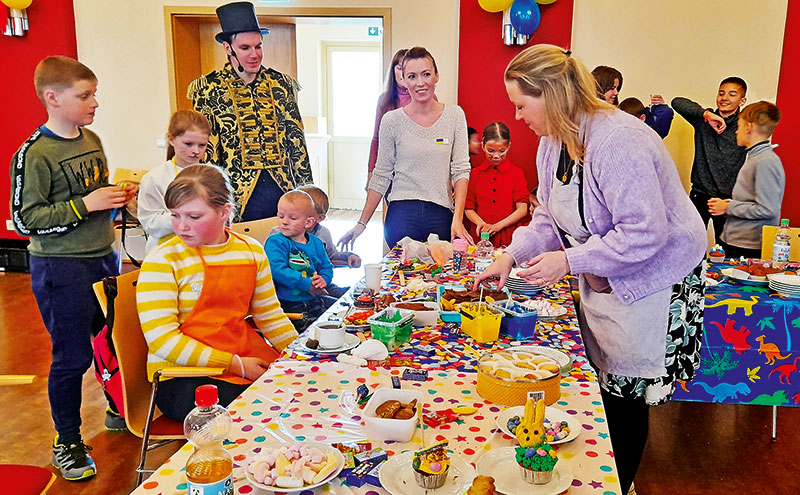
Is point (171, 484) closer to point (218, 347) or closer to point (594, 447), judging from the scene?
point (594, 447)

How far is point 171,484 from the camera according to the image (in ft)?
3.53

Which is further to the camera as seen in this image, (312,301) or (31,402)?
(31,402)

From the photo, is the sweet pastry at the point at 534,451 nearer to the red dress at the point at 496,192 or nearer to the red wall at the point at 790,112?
the red dress at the point at 496,192

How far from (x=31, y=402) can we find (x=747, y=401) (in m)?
3.25

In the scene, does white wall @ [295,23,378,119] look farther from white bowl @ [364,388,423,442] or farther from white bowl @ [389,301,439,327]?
white bowl @ [364,388,423,442]

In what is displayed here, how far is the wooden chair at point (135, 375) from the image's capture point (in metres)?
1.89

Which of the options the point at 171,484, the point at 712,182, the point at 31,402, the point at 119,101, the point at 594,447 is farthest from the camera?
the point at 119,101

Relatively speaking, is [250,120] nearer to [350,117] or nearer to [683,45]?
[683,45]

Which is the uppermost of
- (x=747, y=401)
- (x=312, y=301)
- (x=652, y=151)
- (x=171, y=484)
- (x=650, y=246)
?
(x=652, y=151)

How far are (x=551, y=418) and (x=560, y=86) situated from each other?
2.71 feet

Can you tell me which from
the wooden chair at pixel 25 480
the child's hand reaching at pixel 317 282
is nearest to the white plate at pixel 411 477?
the wooden chair at pixel 25 480

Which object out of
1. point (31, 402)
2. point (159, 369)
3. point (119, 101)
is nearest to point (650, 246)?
point (159, 369)

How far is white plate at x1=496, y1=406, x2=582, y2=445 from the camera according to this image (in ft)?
4.04

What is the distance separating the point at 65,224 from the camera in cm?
239
